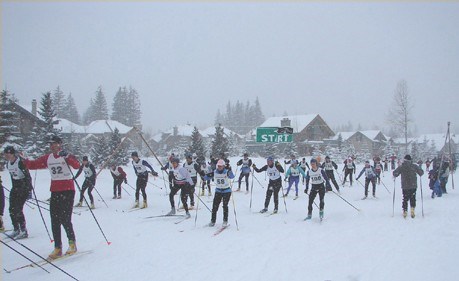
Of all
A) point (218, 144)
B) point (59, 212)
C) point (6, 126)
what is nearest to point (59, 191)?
point (59, 212)

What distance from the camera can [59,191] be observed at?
6223 mm

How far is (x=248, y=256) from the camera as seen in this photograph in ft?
20.4

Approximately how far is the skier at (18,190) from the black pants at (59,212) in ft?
6.18

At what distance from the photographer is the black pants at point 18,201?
7.32 meters

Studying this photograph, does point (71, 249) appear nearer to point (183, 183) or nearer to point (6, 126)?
point (183, 183)

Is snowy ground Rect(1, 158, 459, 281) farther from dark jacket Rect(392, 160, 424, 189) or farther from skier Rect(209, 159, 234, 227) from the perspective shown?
dark jacket Rect(392, 160, 424, 189)

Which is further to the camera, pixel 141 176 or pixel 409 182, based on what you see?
pixel 141 176

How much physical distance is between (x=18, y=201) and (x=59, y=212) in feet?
6.98

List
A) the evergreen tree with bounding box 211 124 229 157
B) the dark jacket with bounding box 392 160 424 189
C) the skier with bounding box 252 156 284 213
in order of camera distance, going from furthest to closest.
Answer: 1. the evergreen tree with bounding box 211 124 229 157
2. the skier with bounding box 252 156 284 213
3. the dark jacket with bounding box 392 160 424 189

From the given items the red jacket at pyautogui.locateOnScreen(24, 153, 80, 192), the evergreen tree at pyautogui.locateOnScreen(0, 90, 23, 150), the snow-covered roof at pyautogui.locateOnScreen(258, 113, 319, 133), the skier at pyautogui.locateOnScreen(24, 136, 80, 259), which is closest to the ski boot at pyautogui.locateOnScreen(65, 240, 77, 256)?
the skier at pyautogui.locateOnScreen(24, 136, 80, 259)

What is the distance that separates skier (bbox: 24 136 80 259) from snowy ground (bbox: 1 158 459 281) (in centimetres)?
47

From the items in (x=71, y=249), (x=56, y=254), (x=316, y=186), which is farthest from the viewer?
(x=316, y=186)

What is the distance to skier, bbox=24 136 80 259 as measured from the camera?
6.11 m

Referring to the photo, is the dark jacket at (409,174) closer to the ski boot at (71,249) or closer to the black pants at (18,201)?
the ski boot at (71,249)
